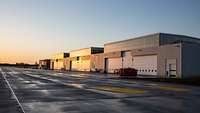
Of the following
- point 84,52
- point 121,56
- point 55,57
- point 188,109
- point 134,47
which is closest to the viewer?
point 188,109

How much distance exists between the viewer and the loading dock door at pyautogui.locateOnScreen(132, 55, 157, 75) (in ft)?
205

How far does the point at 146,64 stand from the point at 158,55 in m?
5.52

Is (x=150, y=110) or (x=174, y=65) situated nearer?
(x=150, y=110)

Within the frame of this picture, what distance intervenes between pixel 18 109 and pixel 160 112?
5.26 metres

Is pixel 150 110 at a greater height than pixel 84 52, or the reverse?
pixel 84 52

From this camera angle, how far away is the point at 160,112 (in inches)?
444

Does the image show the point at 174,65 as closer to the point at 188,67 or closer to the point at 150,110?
the point at 188,67

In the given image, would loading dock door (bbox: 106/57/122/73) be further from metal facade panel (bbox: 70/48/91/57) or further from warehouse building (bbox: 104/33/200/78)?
metal facade panel (bbox: 70/48/91/57)

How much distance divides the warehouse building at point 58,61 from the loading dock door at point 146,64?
7763 centimetres

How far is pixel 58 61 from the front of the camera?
163 meters

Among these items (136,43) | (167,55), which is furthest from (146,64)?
(136,43)

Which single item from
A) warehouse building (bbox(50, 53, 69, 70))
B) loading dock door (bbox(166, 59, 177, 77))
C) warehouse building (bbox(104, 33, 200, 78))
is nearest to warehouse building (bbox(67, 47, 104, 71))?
Answer: warehouse building (bbox(104, 33, 200, 78))

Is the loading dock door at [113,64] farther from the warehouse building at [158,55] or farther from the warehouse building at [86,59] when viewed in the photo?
the warehouse building at [86,59]

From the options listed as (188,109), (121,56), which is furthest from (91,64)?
(188,109)
